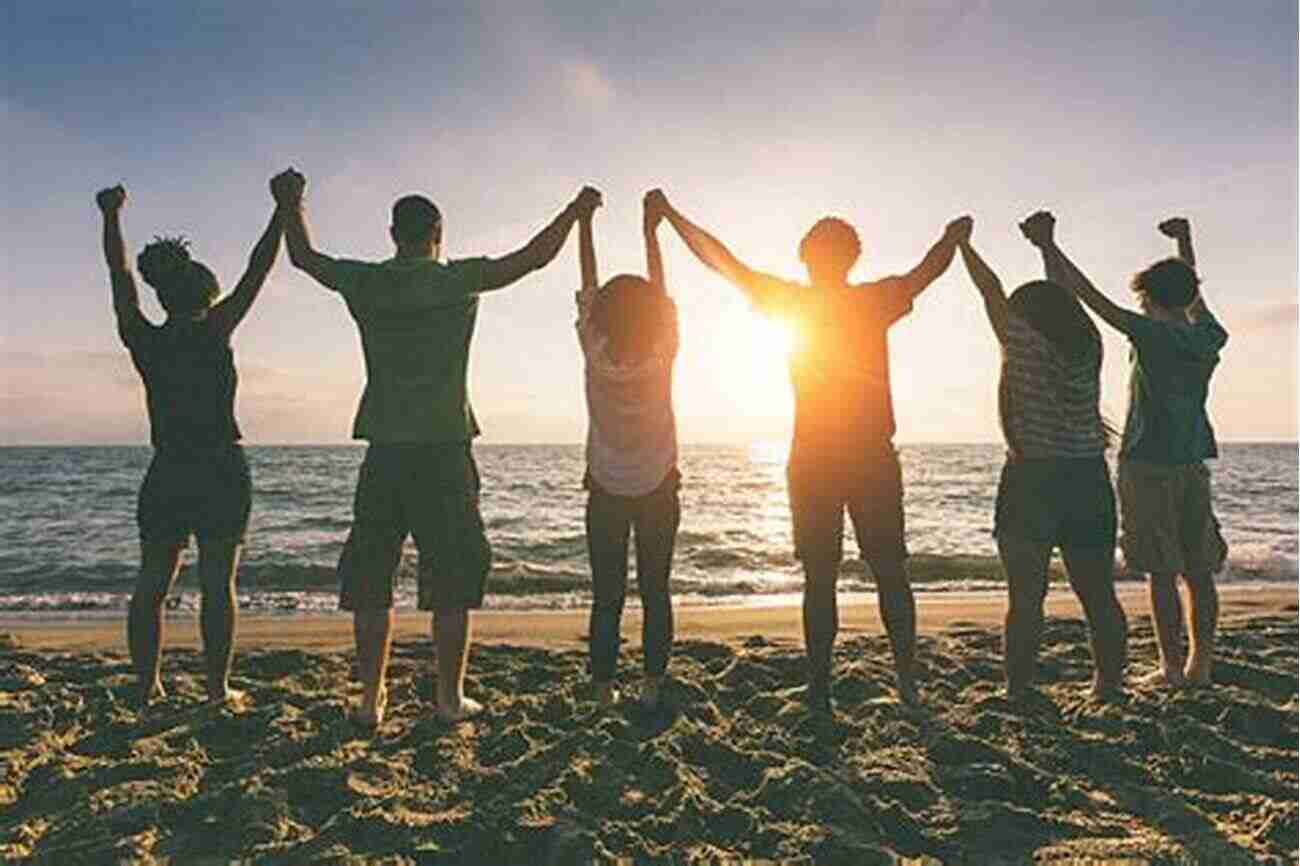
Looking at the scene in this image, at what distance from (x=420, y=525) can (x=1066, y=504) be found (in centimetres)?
302

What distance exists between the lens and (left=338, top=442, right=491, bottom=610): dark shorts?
441 centimetres

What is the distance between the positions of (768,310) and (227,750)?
309 centimetres

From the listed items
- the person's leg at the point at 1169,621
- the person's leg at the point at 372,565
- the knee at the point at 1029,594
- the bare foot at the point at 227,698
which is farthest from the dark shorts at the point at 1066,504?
the bare foot at the point at 227,698

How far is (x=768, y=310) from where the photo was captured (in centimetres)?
479

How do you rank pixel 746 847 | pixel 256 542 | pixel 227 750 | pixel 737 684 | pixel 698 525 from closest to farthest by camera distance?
pixel 746 847 < pixel 227 750 < pixel 737 684 < pixel 256 542 < pixel 698 525

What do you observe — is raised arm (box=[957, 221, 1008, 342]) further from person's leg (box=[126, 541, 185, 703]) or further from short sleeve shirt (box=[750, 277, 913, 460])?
person's leg (box=[126, 541, 185, 703])

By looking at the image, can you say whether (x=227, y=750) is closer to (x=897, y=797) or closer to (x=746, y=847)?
(x=746, y=847)

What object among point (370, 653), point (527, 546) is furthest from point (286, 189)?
point (527, 546)

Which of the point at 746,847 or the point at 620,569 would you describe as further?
the point at 620,569

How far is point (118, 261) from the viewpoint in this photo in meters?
4.79

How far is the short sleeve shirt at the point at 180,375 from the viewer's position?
469cm

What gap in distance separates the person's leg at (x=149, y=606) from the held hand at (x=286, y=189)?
170 centimetres

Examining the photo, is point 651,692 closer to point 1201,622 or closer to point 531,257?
point 531,257

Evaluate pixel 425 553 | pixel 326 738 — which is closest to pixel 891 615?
pixel 425 553
